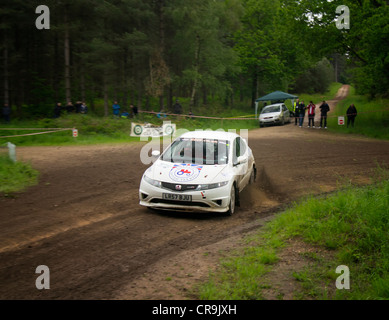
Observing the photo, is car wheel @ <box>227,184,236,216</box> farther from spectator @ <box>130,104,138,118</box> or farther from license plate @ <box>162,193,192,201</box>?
spectator @ <box>130,104,138,118</box>

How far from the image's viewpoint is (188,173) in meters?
7.69

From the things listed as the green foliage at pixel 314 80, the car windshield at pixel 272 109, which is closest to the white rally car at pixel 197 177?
the car windshield at pixel 272 109

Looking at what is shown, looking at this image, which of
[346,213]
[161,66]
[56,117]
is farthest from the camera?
→ [161,66]

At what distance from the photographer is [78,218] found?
7223 millimetres

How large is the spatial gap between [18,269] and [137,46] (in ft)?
90.1

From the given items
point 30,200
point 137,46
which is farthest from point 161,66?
point 30,200

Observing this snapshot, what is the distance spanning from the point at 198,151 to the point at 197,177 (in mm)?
1160

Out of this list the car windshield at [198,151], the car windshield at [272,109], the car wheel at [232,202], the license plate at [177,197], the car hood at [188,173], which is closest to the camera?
the license plate at [177,197]

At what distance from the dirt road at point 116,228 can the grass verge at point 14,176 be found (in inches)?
13.4

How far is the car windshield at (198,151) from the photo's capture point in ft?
27.2

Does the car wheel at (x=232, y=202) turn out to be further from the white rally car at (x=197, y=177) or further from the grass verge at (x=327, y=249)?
the grass verge at (x=327, y=249)

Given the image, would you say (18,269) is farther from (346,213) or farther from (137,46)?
(137,46)

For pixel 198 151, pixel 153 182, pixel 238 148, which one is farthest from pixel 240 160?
pixel 153 182

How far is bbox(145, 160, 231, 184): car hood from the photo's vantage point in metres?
7.52
